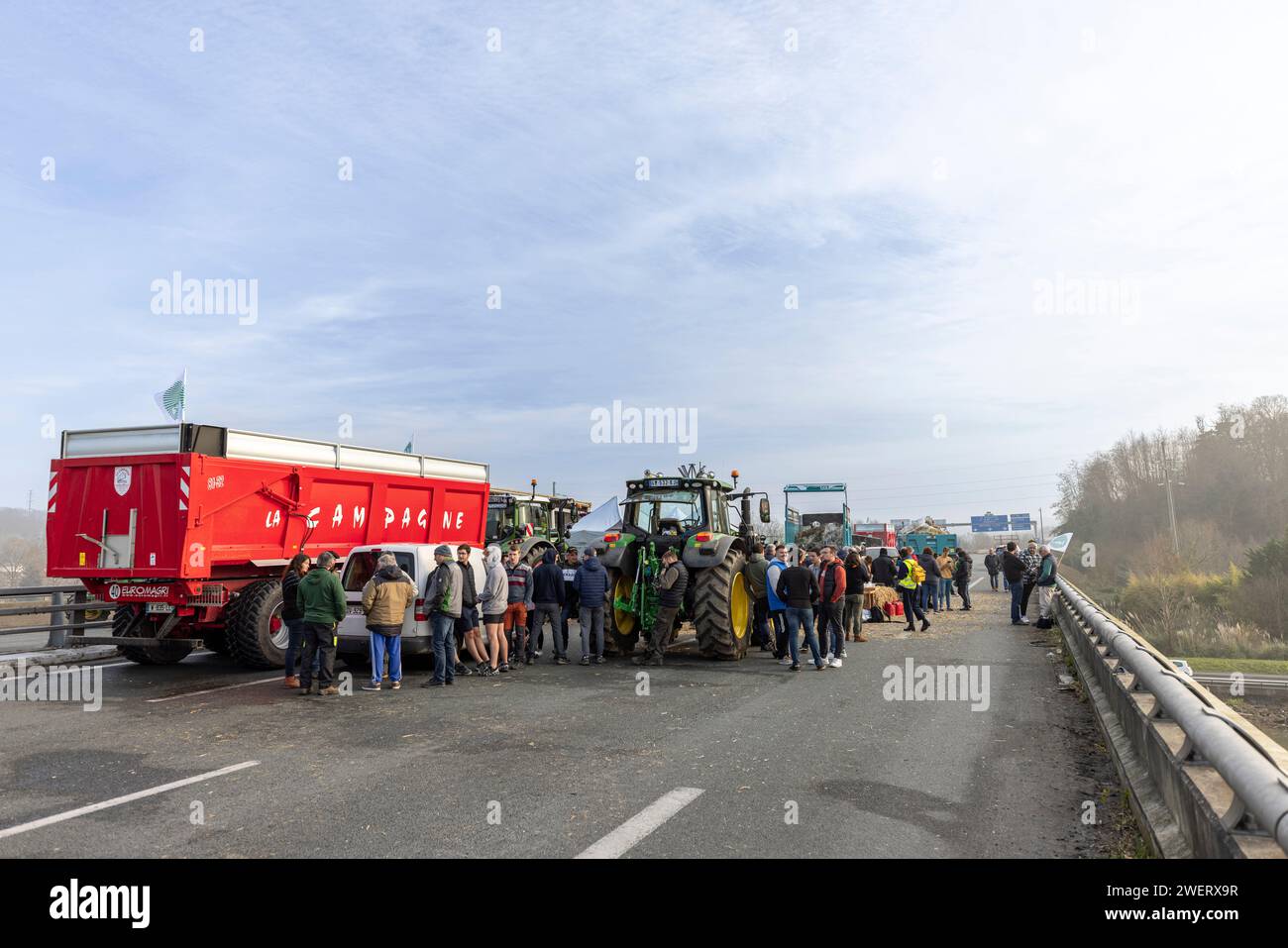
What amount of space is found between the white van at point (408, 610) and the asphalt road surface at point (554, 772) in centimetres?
99

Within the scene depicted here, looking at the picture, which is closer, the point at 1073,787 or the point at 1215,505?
the point at 1073,787

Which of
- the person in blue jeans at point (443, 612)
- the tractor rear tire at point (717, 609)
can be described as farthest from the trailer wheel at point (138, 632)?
the tractor rear tire at point (717, 609)

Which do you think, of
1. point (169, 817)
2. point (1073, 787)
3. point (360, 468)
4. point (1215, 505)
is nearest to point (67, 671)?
point (360, 468)

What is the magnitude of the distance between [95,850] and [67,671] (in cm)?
869

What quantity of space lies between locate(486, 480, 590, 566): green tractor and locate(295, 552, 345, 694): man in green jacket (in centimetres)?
752

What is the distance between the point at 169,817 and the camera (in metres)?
5.40

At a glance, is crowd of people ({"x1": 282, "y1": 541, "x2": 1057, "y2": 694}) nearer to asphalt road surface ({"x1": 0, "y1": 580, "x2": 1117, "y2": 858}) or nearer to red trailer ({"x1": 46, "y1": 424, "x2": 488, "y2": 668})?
asphalt road surface ({"x1": 0, "y1": 580, "x2": 1117, "y2": 858})

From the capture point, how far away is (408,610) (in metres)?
11.1

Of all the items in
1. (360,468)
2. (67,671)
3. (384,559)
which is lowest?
(67,671)

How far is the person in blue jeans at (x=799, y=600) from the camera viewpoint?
11.7 meters

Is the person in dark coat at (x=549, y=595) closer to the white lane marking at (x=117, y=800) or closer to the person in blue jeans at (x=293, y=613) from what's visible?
the person in blue jeans at (x=293, y=613)

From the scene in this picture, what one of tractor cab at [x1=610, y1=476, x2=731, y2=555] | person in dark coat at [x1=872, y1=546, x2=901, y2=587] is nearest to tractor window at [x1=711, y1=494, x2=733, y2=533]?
tractor cab at [x1=610, y1=476, x2=731, y2=555]

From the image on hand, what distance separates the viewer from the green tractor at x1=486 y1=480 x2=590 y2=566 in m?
18.4

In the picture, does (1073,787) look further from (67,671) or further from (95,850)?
(67,671)
